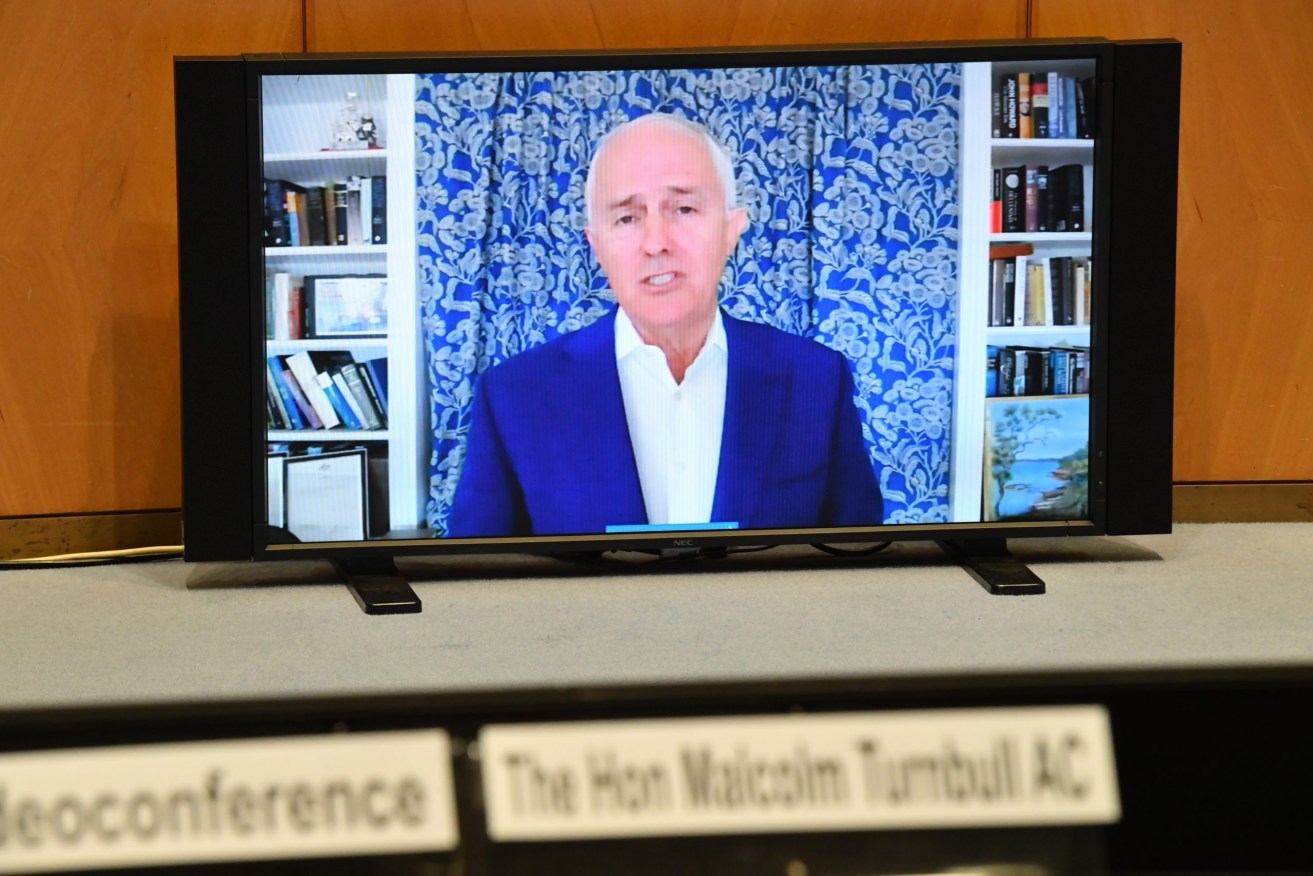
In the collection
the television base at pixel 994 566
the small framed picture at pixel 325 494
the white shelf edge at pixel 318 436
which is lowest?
the television base at pixel 994 566

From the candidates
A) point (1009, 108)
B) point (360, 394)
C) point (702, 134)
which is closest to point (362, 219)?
point (360, 394)

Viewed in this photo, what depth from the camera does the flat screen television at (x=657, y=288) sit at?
6.23 feet

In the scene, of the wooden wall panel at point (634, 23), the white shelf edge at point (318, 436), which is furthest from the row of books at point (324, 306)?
the wooden wall panel at point (634, 23)

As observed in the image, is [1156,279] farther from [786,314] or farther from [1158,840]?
[1158,840]

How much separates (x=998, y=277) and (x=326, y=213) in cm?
112

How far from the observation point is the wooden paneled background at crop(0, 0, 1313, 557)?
7.39 feet

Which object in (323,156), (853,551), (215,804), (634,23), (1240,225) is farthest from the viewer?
(1240,225)

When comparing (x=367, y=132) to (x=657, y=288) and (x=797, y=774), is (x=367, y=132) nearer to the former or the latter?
(x=657, y=288)

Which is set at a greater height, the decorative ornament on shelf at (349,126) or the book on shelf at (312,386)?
the decorative ornament on shelf at (349,126)

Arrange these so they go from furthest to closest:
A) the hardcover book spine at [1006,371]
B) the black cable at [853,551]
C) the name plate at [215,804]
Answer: the black cable at [853,551]
the hardcover book spine at [1006,371]
the name plate at [215,804]

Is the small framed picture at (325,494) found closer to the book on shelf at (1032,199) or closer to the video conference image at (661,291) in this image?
the video conference image at (661,291)

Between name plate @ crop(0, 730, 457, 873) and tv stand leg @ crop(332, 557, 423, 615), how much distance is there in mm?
961

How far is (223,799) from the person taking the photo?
89 centimetres

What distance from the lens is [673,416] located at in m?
1.96
